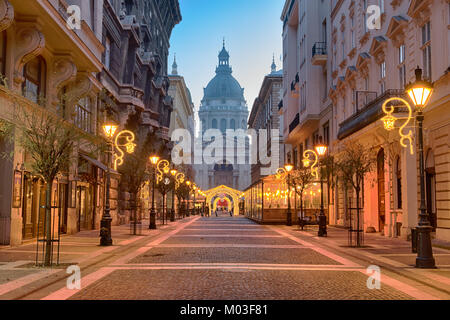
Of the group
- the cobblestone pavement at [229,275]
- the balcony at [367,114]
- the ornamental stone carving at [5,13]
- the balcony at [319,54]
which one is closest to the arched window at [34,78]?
the ornamental stone carving at [5,13]

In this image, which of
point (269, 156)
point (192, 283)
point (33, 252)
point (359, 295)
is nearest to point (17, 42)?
point (33, 252)

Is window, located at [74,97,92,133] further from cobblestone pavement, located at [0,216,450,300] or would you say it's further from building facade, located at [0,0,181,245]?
cobblestone pavement, located at [0,216,450,300]

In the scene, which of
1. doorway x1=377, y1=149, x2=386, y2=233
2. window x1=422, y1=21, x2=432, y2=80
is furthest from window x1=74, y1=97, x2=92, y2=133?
window x1=422, y1=21, x2=432, y2=80

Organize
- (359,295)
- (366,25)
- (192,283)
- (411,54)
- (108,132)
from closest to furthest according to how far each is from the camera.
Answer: (359,295), (192,283), (108,132), (411,54), (366,25)

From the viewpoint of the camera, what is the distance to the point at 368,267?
14.1 metres

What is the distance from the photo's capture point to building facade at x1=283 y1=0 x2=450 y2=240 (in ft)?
66.5

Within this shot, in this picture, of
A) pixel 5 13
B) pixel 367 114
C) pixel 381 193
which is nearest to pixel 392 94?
pixel 367 114

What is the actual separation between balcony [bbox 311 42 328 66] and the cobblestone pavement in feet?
76.9

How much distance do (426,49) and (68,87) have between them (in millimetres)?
15438
